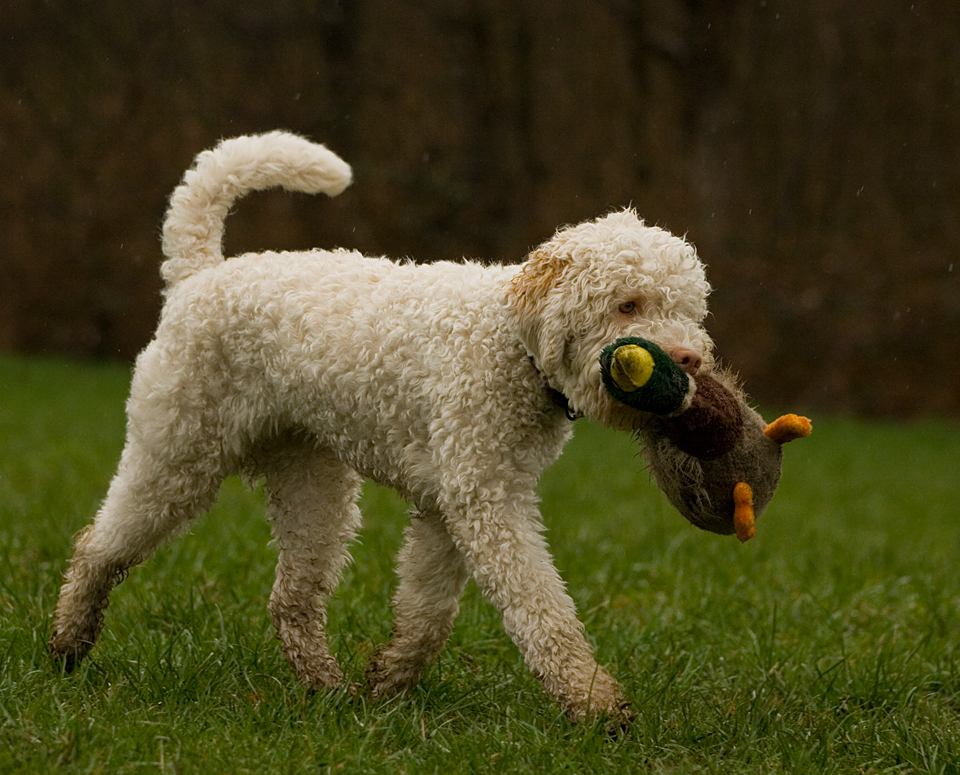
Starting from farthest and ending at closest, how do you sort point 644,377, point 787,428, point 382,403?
point 382,403
point 787,428
point 644,377

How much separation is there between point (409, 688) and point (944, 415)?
38.5ft

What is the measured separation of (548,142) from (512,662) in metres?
10.4

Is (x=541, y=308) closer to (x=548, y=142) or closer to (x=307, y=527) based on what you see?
(x=307, y=527)

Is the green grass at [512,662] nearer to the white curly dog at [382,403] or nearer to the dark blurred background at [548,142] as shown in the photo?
the white curly dog at [382,403]

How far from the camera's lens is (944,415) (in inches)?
547

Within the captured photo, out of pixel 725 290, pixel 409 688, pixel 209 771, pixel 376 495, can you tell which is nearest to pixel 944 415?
pixel 725 290

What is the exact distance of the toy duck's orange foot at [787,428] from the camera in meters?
3.01

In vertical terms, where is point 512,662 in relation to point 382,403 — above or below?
below

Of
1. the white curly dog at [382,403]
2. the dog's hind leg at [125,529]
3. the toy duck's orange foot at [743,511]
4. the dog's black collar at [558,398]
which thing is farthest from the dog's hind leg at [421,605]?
the toy duck's orange foot at [743,511]

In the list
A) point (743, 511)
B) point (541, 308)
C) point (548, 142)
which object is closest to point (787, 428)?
point (743, 511)

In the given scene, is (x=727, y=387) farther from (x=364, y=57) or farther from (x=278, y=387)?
(x=364, y=57)

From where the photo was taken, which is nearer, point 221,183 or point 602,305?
point 602,305

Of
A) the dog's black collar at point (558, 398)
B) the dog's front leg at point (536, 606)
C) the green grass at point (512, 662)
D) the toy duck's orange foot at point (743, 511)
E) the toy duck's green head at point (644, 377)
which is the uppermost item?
the toy duck's green head at point (644, 377)

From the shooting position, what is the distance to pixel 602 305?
290 cm
